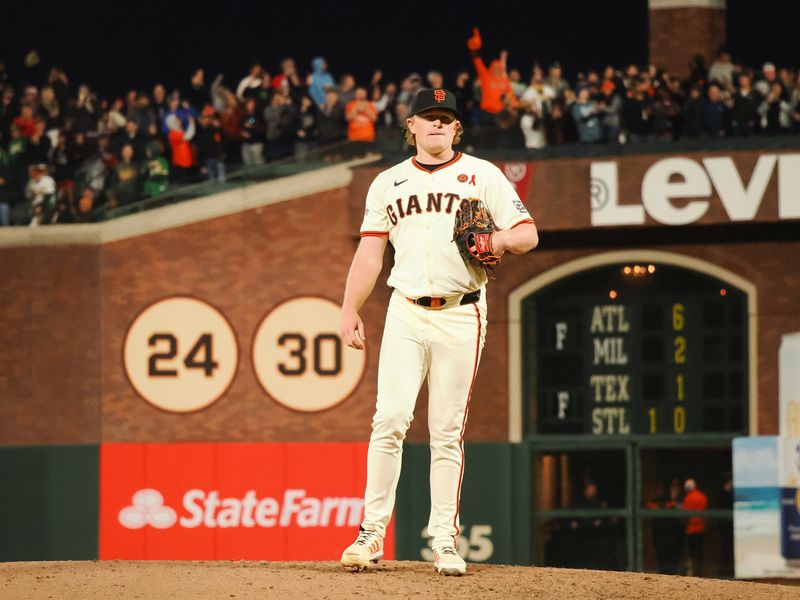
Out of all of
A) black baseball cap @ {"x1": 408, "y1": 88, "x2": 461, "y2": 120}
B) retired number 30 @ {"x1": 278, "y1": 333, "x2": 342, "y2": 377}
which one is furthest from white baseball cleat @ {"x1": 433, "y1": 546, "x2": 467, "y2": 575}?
retired number 30 @ {"x1": 278, "y1": 333, "x2": 342, "y2": 377}

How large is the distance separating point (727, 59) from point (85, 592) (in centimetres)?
1577

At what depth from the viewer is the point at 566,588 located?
7098mm

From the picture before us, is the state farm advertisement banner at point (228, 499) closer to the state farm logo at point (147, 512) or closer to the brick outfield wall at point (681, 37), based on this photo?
the state farm logo at point (147, 512)

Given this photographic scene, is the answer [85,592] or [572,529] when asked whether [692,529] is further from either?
[85,592]

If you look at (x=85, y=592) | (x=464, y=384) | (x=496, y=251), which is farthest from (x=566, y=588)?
(x=85, y=592)

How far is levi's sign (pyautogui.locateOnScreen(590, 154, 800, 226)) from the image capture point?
18156mm

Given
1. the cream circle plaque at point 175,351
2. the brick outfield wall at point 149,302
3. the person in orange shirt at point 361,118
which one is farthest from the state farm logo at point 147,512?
the person in orange shirt at point 361,118

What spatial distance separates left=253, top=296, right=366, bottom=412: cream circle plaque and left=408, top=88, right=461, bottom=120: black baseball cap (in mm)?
12153

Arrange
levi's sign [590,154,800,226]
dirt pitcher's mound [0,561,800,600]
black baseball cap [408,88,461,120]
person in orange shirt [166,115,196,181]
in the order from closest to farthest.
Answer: dirt pitcher's mound [0,561,800,600]
black baseball cap [408,88,461,120]
levi's sign [590,154,800,226]
person in orange shirt [166,115,196,181]

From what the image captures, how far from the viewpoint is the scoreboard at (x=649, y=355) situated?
62.3 feet

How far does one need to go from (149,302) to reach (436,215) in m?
13.1

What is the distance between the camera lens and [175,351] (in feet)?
65.6

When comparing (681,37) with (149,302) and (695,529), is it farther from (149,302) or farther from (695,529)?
(149,302)

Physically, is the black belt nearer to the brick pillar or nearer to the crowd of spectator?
the crowd of spectator
